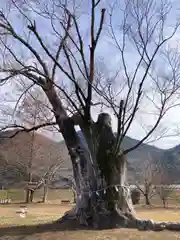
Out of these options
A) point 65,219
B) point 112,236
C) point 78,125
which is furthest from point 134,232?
point 78,125

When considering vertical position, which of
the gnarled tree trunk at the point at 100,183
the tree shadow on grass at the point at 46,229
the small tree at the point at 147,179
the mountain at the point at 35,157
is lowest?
the tree shadow on grass at the point at 46,229

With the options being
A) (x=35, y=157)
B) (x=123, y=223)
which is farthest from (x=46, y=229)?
(x=35, y=157)

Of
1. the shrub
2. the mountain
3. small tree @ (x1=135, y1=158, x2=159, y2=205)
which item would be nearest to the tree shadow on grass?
small tree @ (x1=135, y1=158, x2=159, y2=205)

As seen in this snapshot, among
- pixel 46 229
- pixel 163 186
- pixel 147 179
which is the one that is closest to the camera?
pixel 46 229

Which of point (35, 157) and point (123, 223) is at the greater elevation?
point (35, 157)

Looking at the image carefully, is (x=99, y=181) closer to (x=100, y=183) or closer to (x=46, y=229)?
(x=100, y=183)

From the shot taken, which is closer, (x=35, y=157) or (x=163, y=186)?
(x=163, y=186)

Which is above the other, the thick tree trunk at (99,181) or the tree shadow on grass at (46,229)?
the thick tree trunk at (99,181)

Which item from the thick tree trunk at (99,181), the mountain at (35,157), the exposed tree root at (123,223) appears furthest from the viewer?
the mountain at (35,157)

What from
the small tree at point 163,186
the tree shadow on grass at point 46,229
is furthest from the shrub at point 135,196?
the tree shadow on grass at point 46,229

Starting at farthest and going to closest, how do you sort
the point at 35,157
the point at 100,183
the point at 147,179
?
the point at 35,157 < the point at 147,179 < the point at 100,183

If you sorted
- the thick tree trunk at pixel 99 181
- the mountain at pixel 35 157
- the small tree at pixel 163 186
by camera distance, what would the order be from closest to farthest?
1. the thick tree trunk at pixel 99 181
2. the small tree at pixel 163 186
3. the mountain at pixel 35 157

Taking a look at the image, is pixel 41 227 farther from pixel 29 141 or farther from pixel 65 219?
pixel 29 141

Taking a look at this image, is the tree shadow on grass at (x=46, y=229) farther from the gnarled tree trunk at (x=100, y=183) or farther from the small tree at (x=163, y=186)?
the small tree at (x=163, y=186)
